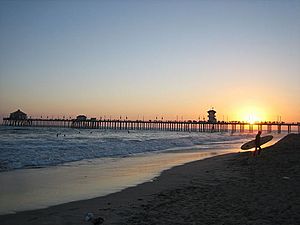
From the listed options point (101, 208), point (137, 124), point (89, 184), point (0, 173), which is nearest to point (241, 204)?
point (101, 208)

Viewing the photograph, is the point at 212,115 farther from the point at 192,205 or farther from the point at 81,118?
the point at 192,205

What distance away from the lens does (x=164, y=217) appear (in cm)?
571

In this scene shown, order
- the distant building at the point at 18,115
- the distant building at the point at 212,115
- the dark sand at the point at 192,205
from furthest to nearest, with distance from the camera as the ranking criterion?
the distant building at the point at 18,115 → the distant building at the point at 212,115 → the dark sand at the point at 192,205

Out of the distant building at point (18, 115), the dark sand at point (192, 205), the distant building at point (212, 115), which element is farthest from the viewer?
the distant building at point (18, 115)

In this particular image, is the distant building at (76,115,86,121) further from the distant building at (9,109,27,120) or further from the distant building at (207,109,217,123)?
the distant building at (207,109,217,123)

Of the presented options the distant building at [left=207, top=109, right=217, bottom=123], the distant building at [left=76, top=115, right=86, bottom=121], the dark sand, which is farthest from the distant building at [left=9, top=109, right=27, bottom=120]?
the dark sand

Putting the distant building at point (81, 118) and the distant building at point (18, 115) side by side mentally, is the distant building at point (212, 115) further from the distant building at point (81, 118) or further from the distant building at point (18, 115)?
the distant building at point (18, 115)

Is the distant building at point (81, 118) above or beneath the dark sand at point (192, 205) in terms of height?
above

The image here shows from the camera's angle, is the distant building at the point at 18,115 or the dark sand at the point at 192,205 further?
the distant building at the point at 18,115

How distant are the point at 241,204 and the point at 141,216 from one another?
210 cm

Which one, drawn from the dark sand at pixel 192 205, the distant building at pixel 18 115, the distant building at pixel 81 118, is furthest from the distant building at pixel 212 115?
the dark sand at pixel 192 205

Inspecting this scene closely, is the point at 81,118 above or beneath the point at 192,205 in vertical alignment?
above

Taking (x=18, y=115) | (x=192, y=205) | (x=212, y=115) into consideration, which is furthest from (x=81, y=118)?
(x=192, y=205)

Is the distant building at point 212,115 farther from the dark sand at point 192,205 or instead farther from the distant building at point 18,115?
the dark sand at point 192,205
